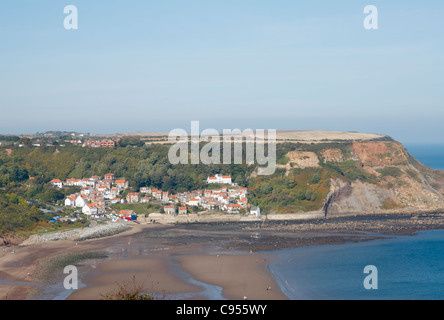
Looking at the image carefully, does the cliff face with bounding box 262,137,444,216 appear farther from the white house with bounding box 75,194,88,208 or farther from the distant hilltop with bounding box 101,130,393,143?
the white house with bounding box 75,194,88,208

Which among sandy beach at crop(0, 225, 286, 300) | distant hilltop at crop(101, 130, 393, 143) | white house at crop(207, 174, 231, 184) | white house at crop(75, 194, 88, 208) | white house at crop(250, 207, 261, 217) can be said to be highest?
distant hilltop at crop(101, 130, 393, 143)

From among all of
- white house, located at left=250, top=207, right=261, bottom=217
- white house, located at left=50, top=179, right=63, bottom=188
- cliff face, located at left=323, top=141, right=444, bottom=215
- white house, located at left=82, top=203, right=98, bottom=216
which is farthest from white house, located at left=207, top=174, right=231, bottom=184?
white house, located at left=50, top=179, right=63, bottom=188

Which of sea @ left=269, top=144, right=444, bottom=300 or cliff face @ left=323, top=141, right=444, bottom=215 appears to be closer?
sea @ left=269, top=144, right=444, bottom=300

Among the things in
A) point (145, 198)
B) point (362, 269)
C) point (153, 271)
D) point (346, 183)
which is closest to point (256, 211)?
point (346, 183)
